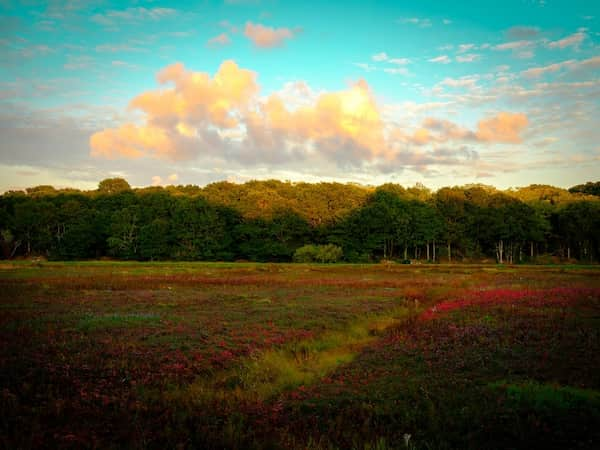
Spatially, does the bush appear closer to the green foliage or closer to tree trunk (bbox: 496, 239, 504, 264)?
tree trunk (bbox: 496, 239, 504, 264)

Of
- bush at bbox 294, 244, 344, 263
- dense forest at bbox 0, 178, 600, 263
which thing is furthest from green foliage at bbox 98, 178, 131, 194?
bush at bbox 294, 244, 344, 263

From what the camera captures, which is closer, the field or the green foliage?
the field

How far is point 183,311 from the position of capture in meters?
22.3

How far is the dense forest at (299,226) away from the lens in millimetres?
91188

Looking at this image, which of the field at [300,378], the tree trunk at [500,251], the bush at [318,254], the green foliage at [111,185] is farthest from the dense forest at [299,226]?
the field at [300,378]

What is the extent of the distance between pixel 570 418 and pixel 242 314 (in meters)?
16.0

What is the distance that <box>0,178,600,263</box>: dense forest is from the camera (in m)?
91.2

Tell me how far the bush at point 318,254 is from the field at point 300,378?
207 feet

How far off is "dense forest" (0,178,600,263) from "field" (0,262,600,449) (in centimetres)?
6753

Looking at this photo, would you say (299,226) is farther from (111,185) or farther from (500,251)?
(111,185)

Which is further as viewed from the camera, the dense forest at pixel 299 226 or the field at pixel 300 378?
the dense forest at pixel 299 226

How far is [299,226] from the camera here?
94.9 metres

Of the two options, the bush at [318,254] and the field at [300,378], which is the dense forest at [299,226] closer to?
the bush at [318,254]

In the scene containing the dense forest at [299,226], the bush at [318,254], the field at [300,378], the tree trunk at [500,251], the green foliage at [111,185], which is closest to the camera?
the field at [300,378]
